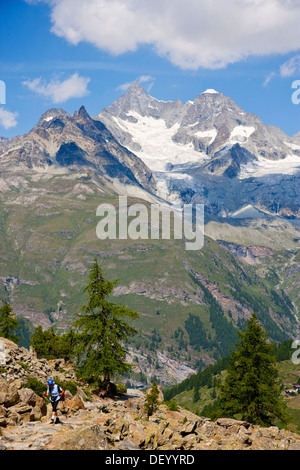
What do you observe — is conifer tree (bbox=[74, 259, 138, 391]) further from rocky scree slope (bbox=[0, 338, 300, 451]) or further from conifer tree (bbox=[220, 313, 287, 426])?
conifer tree (bbox=[220, 313, 287, 426])

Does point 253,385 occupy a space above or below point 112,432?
below

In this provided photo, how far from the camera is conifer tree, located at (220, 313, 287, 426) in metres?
42.3

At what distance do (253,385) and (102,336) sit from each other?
17.3 m

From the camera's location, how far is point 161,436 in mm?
25094

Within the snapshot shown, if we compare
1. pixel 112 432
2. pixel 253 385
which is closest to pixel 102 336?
pixel 253 385

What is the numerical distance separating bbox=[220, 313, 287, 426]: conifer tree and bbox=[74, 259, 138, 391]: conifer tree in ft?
39.4

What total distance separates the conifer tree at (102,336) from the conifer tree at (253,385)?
12.0 m

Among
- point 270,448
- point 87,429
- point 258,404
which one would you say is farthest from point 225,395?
point 87,429

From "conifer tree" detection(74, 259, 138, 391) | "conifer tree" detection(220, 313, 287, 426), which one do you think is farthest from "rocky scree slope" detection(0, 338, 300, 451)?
"conifer tree" detection(220, 313, 287, 426)

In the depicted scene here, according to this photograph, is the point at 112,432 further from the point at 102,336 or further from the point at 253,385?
the point at 253,385

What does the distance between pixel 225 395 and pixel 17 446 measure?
1111 inches

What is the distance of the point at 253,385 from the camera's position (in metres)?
43.3

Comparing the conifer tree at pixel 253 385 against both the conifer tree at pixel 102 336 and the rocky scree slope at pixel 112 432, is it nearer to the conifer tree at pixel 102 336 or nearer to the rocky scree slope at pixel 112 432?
the conifer tree at pixel 102 336

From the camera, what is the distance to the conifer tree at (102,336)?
4400 centimetres
